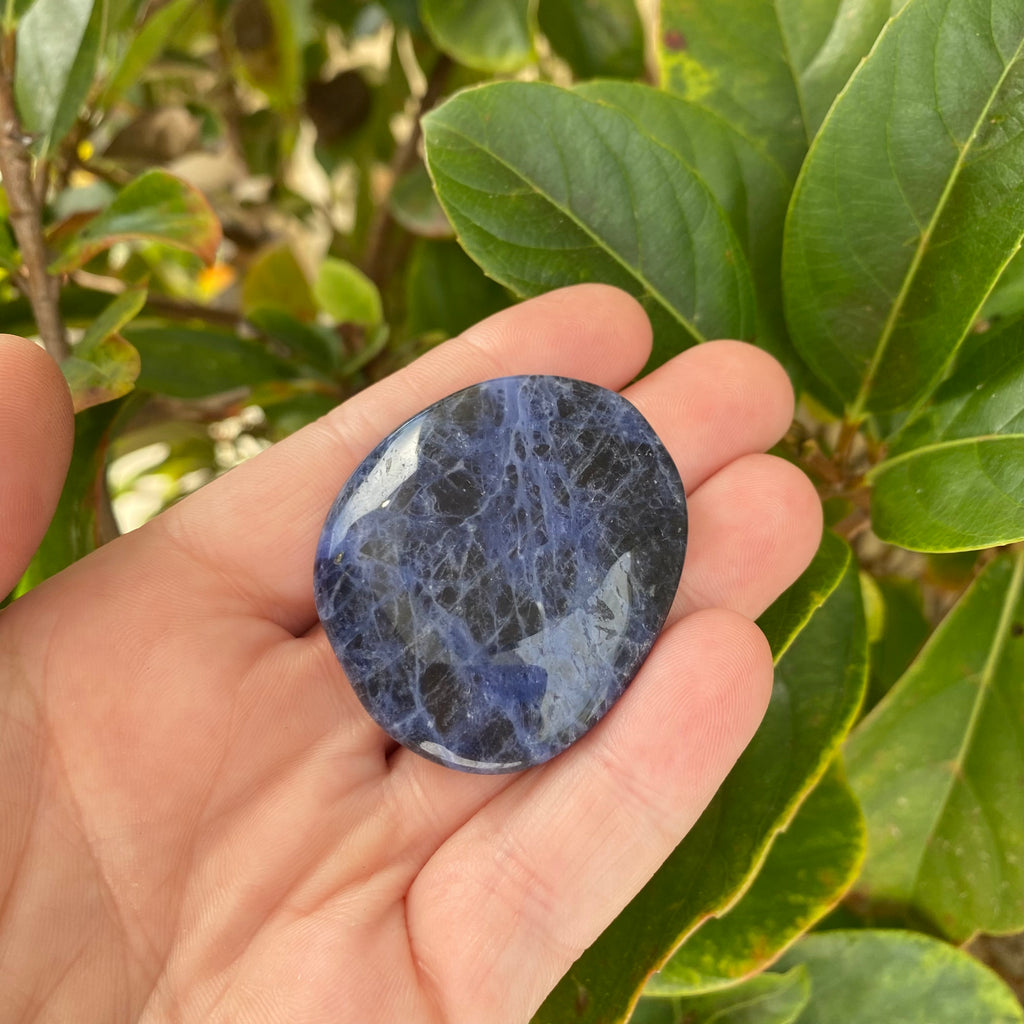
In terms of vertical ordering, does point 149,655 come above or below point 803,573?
above

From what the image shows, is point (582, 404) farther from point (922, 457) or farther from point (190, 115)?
point (190, 115)

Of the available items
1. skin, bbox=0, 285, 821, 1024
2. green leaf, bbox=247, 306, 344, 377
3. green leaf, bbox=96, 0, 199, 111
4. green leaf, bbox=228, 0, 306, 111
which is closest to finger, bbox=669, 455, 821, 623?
skin, bbox=0, 285, 821, 1024

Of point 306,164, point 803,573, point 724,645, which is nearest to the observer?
point 724,645

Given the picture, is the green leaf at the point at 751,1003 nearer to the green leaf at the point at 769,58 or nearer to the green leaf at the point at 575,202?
the green leaf at the point at 575,202

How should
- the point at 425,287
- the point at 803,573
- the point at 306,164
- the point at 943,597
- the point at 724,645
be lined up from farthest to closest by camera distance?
the point at 306,164 < the point at 943,597 < the point at 425,287 < the point at 803,573 < the point at 724,645

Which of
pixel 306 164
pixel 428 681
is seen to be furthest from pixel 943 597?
pixel 306 164

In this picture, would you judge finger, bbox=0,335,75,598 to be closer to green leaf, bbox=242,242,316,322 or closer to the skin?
the skin

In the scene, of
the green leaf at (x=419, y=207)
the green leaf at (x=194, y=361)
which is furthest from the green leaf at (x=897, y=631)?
the green leaf at (x=194, y=361)
